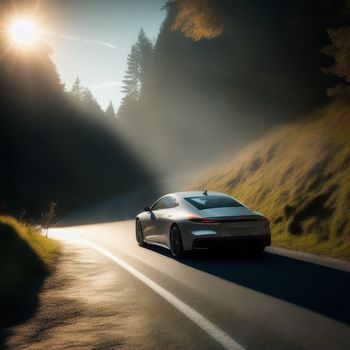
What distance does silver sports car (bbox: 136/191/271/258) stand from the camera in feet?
34.9

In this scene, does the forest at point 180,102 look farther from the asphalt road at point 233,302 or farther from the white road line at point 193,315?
the white road line at point 193,315

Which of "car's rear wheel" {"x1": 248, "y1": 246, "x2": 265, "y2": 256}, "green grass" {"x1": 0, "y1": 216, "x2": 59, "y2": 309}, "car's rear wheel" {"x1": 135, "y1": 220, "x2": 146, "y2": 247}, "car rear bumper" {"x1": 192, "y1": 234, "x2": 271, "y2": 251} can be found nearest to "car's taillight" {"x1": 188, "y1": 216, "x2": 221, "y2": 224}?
"car rear bumper" {"x1": 192, "y1": 234, "x2": 271, "y2": 251}

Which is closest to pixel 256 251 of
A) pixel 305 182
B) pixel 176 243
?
pixel 176 243

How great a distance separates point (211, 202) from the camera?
1180 cm

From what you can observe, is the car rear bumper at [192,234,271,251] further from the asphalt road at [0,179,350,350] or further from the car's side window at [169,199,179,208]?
the car's side window at [169,199,179,208]

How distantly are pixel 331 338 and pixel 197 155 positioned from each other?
2127 inches

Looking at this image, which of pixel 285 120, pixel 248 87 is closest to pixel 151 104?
pixel 248 87

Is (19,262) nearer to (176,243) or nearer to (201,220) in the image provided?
(176,243)

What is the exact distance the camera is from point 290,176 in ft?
61.7

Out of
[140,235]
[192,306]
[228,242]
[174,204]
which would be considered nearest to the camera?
[192,306]

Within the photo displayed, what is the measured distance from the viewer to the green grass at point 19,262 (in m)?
7.87

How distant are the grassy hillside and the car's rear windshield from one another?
203 centimetres

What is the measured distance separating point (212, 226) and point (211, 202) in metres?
1.23

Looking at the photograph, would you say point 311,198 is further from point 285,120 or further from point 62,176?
point 62,176
